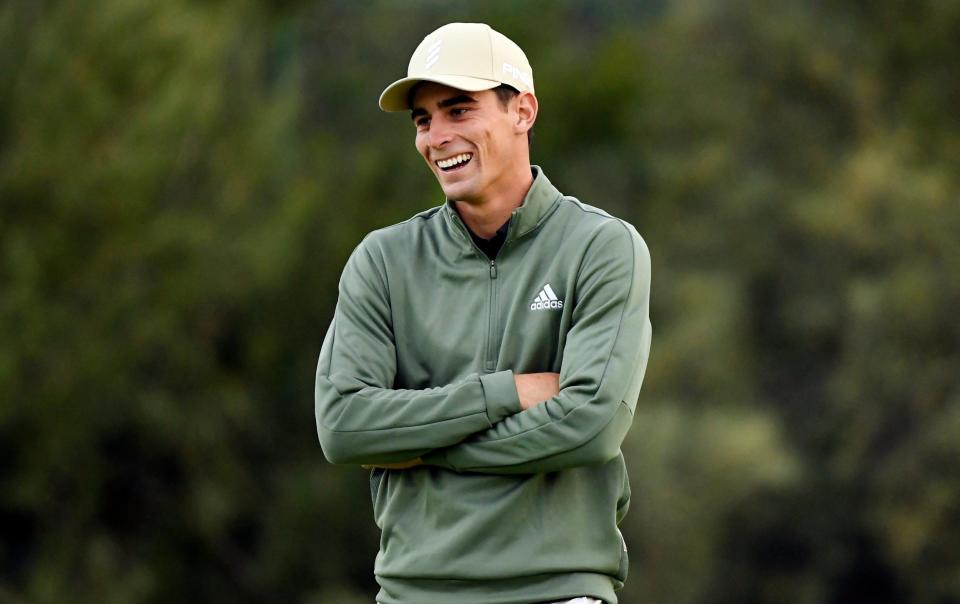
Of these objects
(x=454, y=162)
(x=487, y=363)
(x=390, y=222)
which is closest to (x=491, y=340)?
(x=487, y=363)

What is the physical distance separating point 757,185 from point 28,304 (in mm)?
11198

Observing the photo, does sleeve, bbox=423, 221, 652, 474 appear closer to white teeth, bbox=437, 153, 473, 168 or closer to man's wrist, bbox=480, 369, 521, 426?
man's wrist, bbox=480, 369, 521, 426

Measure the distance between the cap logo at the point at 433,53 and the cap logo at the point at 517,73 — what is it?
148 mm

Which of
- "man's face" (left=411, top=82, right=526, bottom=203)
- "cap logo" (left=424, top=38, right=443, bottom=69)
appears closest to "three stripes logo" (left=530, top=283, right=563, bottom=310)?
"man's face" (left=411, top=82, right=526, bottom=203)

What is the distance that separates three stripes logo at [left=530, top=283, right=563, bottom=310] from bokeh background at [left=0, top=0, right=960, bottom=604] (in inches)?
561

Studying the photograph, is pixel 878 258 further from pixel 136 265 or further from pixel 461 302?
pixel 461 302

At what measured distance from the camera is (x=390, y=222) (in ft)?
66.0

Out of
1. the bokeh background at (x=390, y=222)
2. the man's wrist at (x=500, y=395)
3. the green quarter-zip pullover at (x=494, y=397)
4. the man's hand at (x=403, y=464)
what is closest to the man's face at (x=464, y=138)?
the green quarter-zip pullover at (x=494, y=397)

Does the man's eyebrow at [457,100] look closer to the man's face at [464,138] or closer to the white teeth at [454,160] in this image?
the man's face at [464,138]

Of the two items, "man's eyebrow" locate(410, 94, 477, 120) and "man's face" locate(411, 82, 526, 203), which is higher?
"man's eyebrow" locate(410, 94, 477, 120)

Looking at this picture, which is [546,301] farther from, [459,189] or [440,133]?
[440,133]

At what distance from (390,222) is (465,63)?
1604 cm

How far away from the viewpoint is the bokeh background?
18.8 meters

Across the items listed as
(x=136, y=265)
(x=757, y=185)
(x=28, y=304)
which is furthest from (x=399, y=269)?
(x=757, y=185)
